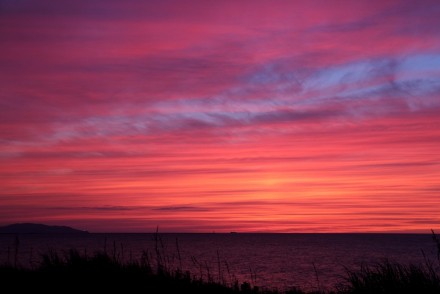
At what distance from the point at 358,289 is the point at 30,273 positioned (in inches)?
311

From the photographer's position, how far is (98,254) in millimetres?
12609

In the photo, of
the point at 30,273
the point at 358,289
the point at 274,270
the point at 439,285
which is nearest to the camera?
the point at 439,285

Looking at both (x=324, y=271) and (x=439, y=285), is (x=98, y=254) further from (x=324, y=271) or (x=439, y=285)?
(x=324, y=271)

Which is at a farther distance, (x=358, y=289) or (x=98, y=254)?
(x=98, y=254)

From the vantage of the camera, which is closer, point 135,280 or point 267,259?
point 135,280

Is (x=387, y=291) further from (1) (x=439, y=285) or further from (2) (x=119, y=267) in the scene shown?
(2) (x=119, y=267)

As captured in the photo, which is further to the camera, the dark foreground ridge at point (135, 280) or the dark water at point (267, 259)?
the dark water at point (267, 259)

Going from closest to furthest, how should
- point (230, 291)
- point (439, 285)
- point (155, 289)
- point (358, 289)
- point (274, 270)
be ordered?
point (439, 285) → point (358, 289) → point (155, 289) → point (230, 291) → point (274, 270)

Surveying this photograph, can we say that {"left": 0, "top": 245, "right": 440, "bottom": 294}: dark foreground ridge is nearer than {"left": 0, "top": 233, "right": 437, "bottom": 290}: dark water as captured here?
Yes

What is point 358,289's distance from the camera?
9.80 m

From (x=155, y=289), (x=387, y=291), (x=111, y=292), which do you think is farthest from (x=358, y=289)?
(x=111, y=292)

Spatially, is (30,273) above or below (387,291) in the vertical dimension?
above

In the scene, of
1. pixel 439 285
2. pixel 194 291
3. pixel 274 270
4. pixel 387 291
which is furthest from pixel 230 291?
pixel 274 270

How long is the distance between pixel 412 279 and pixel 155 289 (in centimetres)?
520
